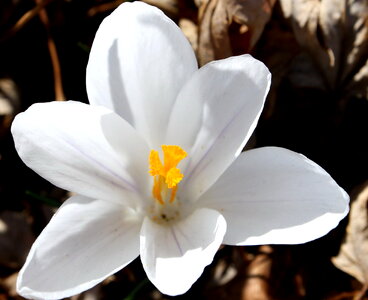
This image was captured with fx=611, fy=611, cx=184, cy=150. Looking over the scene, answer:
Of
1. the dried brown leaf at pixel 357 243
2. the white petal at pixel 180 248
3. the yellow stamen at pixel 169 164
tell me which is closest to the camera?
the white petal at pixel 180 248

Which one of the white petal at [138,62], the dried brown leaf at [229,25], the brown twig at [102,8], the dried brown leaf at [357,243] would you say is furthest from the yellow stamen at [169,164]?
the brown twig at [102,8]

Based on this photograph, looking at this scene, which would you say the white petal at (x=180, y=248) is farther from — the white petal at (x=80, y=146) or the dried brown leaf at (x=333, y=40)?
the dried brown leaf at (x=333, y=40)

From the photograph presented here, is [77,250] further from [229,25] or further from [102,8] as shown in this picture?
[102,8]

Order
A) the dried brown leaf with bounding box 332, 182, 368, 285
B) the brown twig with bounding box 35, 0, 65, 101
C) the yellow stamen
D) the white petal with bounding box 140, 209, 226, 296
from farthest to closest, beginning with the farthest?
the brown twig with bounding box 35, 0, 65, 101 < the dried brown leaf with bounding box 332, 182, 368, 285 < the yellow stamen < the white petal with bounding box 140, 209, 226, 296

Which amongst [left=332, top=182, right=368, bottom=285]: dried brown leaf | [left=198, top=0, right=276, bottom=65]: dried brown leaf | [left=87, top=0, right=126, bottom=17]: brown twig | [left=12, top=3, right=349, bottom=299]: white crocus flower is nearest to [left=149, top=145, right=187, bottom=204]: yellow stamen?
[left=12, top=3, right=349, bottom=299]: white crocus flower

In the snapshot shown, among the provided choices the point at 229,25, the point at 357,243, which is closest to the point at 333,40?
the point at 229,25

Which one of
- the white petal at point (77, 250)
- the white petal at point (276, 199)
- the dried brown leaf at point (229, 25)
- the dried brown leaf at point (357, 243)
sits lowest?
the dried brown leaf at point (357, 243)

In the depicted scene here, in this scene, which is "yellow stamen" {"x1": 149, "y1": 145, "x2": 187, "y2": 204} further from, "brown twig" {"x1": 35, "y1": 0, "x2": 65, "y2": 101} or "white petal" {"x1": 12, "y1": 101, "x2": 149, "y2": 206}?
"brown twig" {"x1": 35, "y1": 0, "x2": 65, "y2": 101}
